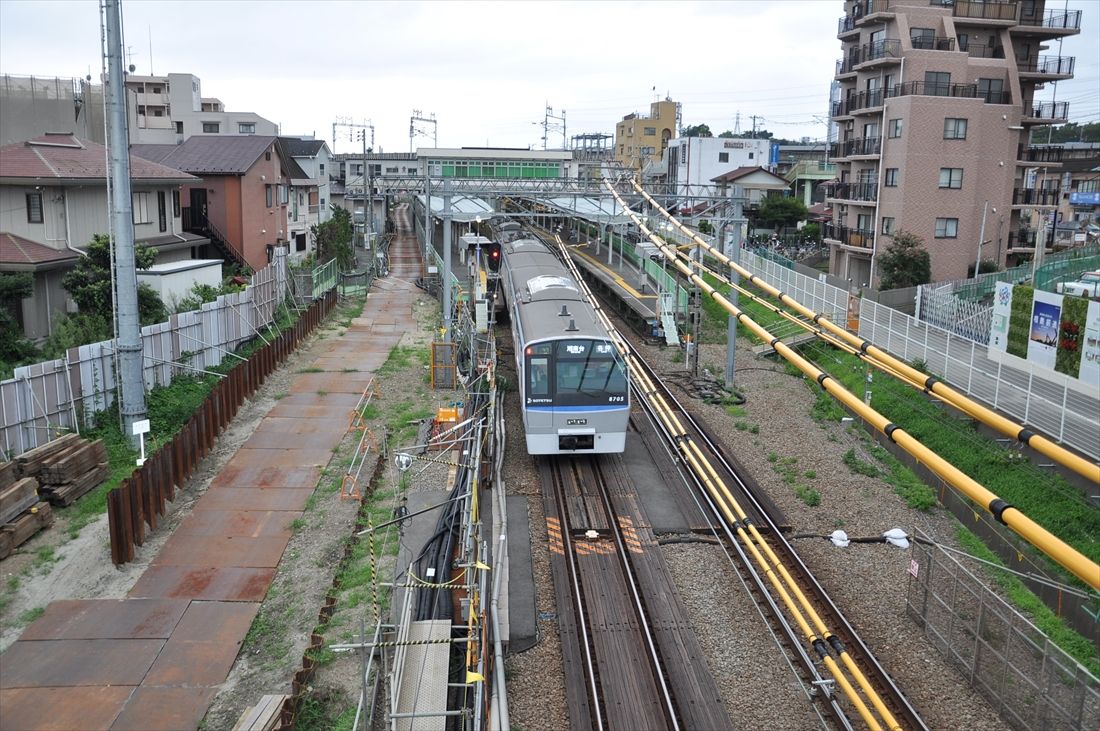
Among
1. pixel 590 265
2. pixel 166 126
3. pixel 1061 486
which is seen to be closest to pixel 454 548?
pixel 1061 486

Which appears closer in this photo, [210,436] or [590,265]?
[210,436]

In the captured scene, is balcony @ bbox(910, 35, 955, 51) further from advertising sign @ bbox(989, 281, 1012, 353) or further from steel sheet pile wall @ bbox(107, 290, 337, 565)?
steel sheet pile wall @ bbox(107, 290, 337, 565)

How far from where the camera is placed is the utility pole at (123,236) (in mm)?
12320

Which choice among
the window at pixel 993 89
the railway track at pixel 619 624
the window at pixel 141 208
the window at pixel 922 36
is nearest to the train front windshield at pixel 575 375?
the railway track at pixel 619 624

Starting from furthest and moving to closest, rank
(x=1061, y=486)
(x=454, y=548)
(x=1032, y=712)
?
1. (x=1061, y=486)
2. (x=454, y=548)
3. (x=1032, y=712)

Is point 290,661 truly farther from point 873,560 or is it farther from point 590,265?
point 590,265

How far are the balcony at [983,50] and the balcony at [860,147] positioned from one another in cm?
421

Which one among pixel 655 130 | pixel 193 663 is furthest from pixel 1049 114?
pixel 655 130

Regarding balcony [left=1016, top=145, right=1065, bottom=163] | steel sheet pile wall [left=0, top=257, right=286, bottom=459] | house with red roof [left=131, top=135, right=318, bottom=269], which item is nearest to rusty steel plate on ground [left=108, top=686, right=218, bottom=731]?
steel sheet pile wall [left=0, top=257, right=286, bottom=459]

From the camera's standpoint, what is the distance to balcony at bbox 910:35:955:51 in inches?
1147

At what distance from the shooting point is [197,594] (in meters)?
9.48

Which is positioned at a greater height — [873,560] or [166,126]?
[166,126]

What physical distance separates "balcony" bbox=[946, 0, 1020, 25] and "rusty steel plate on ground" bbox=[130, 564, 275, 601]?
2971 centimetres

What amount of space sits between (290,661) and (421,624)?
4.06ft
